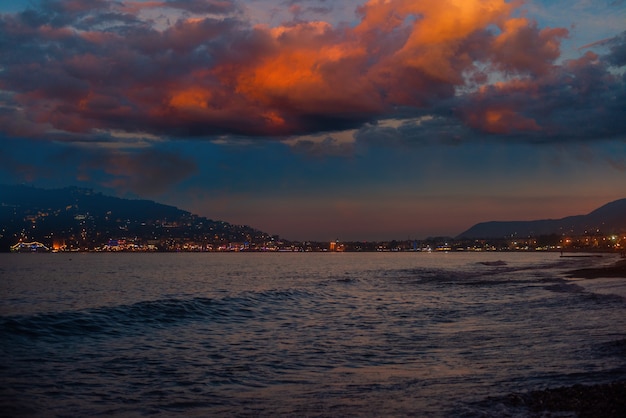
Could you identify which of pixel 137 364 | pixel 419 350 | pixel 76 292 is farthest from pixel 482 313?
pixel 76 292

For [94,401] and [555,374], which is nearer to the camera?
[94,401]

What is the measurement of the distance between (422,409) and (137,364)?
406 inches

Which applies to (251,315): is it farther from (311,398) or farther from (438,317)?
(311,398)

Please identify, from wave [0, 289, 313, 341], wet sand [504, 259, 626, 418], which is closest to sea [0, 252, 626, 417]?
wave [0, 289, 313, 341]

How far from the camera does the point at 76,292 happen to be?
2130 inches

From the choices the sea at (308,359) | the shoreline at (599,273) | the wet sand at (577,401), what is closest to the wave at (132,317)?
the sea at (308,359)

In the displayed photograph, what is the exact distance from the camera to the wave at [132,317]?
26.0 metres

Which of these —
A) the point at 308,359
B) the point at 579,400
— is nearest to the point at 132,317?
the point at 308,359

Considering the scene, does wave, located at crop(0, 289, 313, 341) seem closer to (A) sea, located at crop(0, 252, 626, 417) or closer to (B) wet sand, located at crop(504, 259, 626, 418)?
(A) sea, located at crop(0, 252, 626, 417)

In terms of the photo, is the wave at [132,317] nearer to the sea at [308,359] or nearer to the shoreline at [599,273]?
the sea at [308,359]

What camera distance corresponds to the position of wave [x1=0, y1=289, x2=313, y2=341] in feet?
85.2

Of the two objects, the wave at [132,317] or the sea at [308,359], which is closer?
the sea at [308,359]

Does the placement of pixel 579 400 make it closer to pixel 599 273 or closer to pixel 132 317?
pixel 132 317

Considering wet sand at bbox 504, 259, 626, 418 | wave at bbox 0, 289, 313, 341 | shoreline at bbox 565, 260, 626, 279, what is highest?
wet sand at bbox 504, 259, 626, 418
